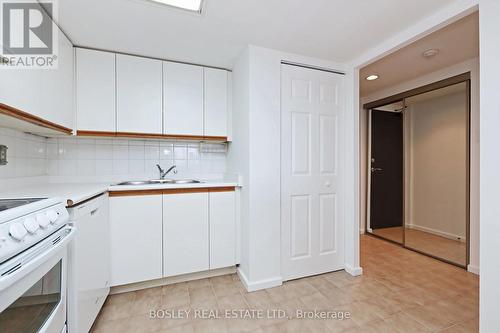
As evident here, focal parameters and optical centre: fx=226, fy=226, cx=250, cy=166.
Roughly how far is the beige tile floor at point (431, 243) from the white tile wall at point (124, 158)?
2742 mm

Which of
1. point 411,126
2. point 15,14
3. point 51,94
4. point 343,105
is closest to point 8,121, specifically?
point 51,94

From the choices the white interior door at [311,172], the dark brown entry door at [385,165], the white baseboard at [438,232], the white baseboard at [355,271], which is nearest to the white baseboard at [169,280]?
the white interior door at [311,172]

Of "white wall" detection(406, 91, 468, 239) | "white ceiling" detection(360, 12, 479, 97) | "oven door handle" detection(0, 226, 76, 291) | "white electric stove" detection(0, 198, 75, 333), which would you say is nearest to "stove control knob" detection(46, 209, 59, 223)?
"white electric stove" detection(0, 198, 75, 333)

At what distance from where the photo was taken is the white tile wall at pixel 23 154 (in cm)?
162

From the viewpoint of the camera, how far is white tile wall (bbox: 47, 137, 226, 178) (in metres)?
2.17

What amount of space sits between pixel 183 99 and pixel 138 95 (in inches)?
16.2

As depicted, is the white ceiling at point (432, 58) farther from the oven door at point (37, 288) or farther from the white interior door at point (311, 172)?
the oven door at point (37, 288)

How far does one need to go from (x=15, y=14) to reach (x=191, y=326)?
2.16 m

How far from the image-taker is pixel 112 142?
91.7 inches

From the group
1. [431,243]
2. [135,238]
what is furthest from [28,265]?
[431,243]

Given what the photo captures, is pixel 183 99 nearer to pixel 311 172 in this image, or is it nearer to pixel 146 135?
pixel 146 135
